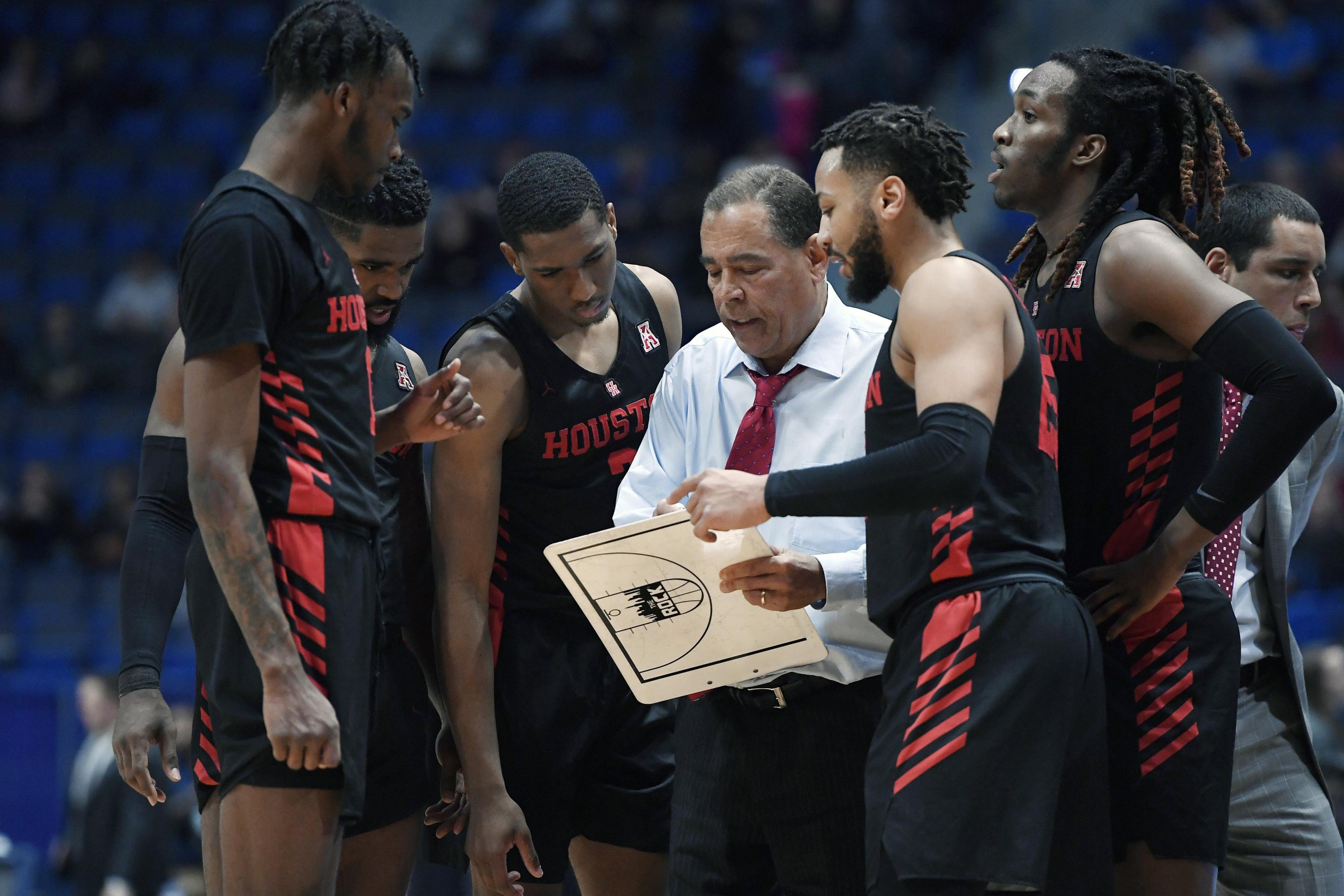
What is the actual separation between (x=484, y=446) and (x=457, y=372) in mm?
417

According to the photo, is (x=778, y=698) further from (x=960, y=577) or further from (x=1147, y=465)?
(x=1147, y=465)

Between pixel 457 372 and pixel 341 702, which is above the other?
pixel 457 372

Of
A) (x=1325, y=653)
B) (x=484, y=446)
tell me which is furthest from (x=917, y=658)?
(x=1325, y=653)


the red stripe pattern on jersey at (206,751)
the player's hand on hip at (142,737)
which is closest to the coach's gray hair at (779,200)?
the red stripe pattern on jersey at (206,751)

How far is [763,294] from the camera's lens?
12.1 ft

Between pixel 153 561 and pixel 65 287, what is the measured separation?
9.90 m

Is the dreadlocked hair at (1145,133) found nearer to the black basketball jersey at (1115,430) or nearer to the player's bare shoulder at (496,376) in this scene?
the black basketball jersey at (1115,430)

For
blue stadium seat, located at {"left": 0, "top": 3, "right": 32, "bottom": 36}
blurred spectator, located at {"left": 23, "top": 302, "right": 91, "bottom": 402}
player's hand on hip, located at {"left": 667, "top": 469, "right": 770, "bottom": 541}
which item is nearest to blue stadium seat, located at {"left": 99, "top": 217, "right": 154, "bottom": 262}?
blurred spectator, located at {"left": 23, "top": 302, "right": 91, "bottom": 402}

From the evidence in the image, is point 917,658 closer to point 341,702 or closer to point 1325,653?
point 341,702

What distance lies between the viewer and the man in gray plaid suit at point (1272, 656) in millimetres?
3969

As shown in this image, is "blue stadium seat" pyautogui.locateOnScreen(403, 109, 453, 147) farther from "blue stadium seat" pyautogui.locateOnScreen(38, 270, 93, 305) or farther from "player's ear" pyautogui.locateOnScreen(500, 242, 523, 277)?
"player's ear" pyautogui.locateOnScreen(500, 242, 523, 277)

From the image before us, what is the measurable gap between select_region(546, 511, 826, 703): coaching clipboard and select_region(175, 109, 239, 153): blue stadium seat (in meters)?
11.5

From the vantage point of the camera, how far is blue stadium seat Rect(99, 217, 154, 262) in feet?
42.3

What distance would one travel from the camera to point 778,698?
354 cm
